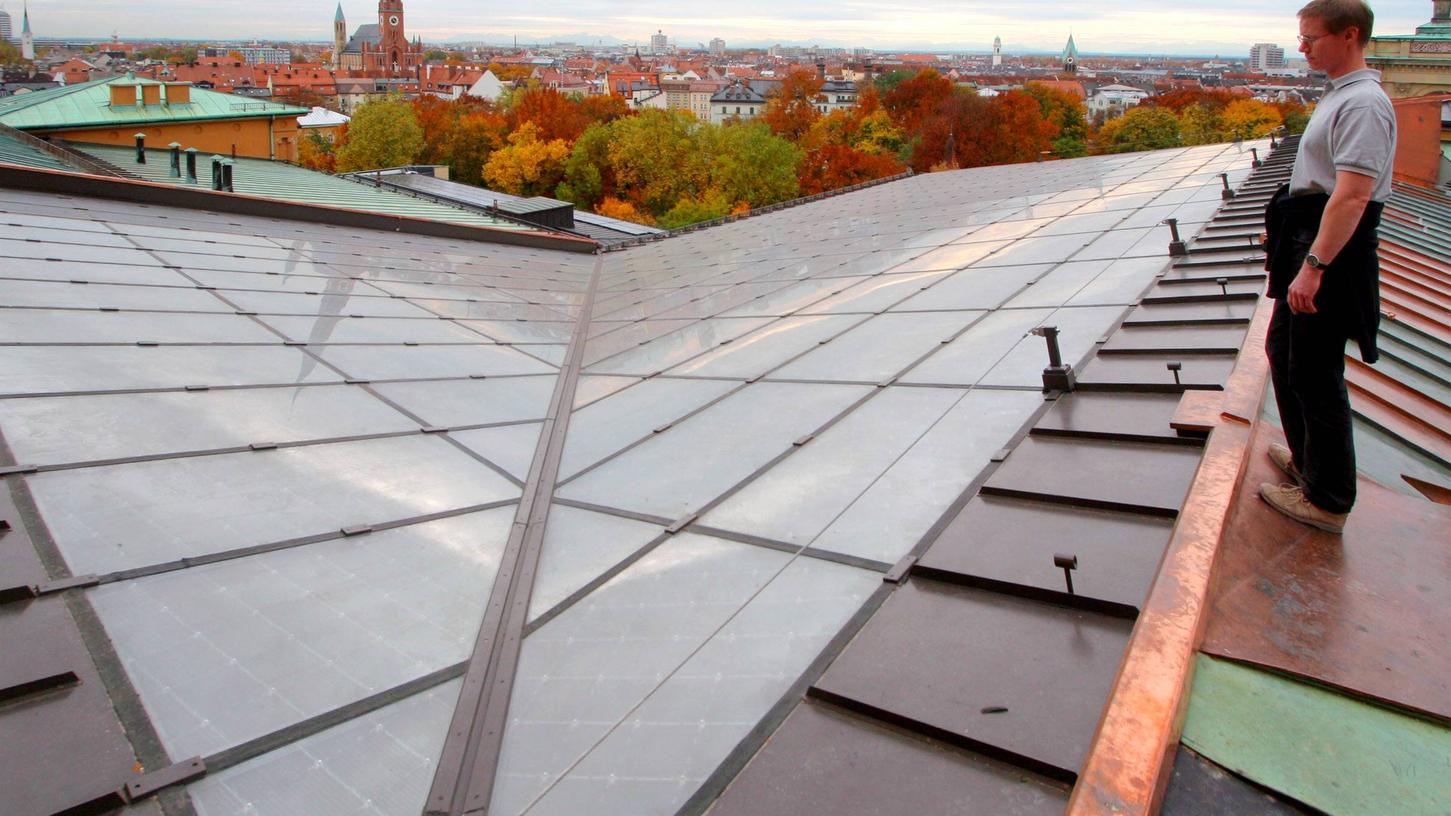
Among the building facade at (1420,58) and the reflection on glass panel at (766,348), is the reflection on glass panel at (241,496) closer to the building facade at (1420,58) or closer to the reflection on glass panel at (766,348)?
the reflection on glass panel at (766,348)

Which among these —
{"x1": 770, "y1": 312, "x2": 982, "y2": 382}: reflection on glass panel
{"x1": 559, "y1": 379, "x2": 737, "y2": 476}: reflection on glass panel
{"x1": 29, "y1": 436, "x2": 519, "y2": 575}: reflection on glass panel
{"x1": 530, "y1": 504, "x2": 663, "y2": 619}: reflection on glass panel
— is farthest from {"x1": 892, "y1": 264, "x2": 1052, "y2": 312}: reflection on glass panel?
{"x1": 29, "y1": 436, "x2": 519, "y2": 575}: reflection on glass panel

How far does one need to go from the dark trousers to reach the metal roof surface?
718 mm

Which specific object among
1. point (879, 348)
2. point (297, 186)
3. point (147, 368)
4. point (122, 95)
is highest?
point (122, 95)

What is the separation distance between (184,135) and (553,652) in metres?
44.5

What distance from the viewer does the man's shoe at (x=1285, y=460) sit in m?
4.76

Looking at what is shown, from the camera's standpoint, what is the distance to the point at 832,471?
20.0ft

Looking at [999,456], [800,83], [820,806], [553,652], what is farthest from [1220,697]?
[800,83]

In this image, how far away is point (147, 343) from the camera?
8.14m

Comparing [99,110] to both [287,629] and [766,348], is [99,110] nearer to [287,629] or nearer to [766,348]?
[766,348]

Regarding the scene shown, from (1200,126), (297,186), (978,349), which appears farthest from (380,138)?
(1200,126)

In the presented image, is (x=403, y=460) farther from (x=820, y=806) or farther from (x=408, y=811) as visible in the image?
(x=820, y=806)

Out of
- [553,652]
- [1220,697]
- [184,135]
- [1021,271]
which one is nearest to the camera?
[1220,697]

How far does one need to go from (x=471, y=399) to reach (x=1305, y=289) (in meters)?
6.69

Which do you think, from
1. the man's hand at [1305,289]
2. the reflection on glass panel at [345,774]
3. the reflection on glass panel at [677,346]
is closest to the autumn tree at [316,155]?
the reflection on glass panel at [677,346]
